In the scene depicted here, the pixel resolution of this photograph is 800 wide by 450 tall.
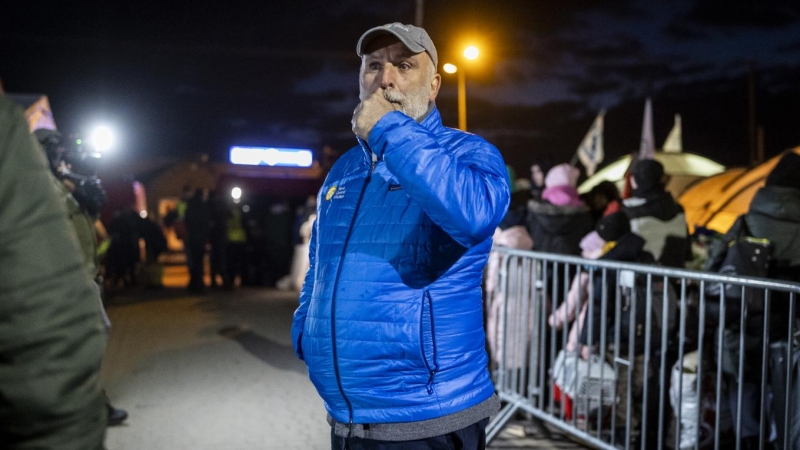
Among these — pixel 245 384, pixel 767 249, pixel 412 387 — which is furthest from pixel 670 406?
pixel 245 384

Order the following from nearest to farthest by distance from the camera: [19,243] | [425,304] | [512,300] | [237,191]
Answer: [19,243], [425,304], [512,300], [237,191]

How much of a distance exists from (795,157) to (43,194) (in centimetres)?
552

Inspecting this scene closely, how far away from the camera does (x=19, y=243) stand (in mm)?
1172

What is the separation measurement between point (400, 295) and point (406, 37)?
82cm

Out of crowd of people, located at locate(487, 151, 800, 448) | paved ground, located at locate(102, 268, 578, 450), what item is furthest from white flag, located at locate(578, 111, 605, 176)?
crowd of people, located at locate(487, 151, 800, 448)

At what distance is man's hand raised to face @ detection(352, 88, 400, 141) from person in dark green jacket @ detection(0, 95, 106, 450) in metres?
0.99

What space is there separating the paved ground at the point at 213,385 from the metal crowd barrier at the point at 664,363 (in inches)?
20.9

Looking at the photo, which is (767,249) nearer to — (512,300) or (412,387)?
(512,300)

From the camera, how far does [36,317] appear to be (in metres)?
1.17

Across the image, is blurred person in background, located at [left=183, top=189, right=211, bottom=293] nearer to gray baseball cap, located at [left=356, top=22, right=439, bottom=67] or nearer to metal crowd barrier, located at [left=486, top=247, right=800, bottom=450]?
metal crowd barrier, located at [left=486, top=247, right=800, bottom=450]

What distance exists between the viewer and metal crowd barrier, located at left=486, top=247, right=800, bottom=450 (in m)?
4.23

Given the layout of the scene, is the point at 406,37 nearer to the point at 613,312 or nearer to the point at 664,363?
the point at 664,363

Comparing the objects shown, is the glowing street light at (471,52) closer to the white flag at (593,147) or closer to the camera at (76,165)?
the white flag at (593,147)

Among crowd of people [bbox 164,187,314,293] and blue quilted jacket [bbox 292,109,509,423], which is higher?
blue quilted jacket [bbox 292,109,509,423]
